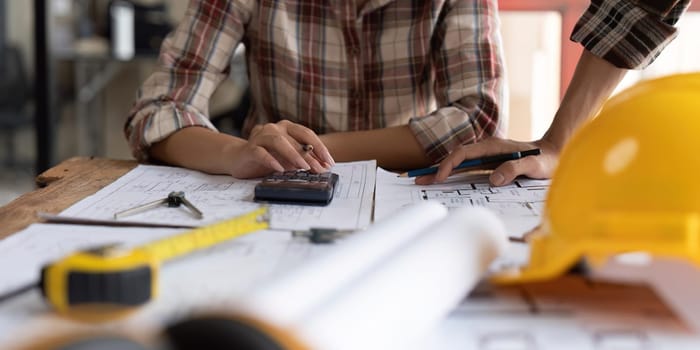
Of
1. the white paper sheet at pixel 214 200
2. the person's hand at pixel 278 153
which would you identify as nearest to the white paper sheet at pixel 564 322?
the white paper sheet at pixel 214 200

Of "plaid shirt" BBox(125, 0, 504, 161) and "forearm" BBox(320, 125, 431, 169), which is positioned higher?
"plaid shirt" BBox(125, 0, 504, 161)

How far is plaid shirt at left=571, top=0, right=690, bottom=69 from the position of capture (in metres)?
0.98

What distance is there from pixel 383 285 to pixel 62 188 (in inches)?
21.1

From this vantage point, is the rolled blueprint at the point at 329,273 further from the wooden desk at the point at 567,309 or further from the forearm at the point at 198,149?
the forearm at the point at 198,149

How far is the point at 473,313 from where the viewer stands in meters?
0.46

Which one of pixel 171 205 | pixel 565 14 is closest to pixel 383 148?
pixel 171 205

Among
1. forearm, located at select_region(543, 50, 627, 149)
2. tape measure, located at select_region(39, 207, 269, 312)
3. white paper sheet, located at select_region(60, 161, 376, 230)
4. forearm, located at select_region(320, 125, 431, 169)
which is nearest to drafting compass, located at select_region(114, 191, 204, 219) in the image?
white paper sheet, located at select_region(60, 161, 376, 230)

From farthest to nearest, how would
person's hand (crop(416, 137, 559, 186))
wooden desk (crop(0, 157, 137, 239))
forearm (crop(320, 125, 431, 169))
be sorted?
1. forearm (crop(320, 125, 431, 169))
2. person's hand (crop(416, 137, 559, 186))
3. wooden desk (crop(0, 157, 137, 239))

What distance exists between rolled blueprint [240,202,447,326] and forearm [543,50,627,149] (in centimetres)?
54

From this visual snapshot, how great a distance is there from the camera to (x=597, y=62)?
1.05 m

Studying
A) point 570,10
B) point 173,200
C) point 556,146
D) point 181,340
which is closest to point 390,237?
point 181,340

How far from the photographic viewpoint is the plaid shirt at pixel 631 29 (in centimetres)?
98

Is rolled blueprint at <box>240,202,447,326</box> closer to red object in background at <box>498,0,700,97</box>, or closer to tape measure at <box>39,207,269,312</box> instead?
tape measure at <box>39,207,269,312</box>

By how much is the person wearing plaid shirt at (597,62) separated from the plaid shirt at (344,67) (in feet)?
0.39
